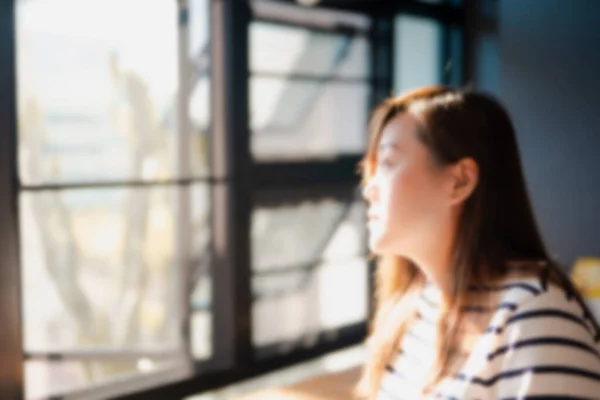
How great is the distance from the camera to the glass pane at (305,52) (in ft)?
8.08

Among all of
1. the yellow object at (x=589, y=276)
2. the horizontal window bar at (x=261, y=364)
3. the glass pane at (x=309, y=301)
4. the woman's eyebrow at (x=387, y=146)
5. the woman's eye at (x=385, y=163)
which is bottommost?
the horizontal window bar at (x=261, y=364)

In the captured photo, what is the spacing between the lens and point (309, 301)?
2.74m

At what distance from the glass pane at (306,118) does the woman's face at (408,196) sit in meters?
1.35

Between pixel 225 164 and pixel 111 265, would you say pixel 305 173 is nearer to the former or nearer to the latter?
pixel 225 164

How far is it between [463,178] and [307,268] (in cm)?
172

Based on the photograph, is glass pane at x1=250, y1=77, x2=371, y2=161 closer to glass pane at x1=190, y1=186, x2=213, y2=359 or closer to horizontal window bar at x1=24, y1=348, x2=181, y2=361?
glass pane at x1=190, y1=186, x2=213, y2=359

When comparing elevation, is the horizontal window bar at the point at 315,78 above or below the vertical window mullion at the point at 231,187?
above

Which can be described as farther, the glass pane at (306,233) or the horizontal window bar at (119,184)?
the glass pane at (306,233)

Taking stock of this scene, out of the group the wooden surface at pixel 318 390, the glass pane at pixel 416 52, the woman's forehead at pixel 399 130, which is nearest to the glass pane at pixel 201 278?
the wooden surface at pixel 318 390

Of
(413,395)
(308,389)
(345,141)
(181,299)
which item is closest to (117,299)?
(181,299)

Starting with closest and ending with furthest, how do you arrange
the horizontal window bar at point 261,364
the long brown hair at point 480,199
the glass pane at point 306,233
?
the long brown hair at point 480,199, the horizontal window bar at point 261,364, the glass pane at point 306,233

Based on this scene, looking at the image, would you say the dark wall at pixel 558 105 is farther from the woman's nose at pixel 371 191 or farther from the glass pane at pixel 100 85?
the woman's nose at pixel 371 191

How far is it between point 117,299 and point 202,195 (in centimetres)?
118

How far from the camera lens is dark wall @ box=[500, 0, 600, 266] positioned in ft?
9.60
